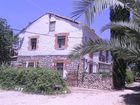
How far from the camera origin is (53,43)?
37.0 meters

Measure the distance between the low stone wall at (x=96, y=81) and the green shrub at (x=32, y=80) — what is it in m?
6.79

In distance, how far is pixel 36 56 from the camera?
38031 mm

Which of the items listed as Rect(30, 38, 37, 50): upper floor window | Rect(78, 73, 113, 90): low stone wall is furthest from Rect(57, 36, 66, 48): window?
Rect(78, 73, 113, 90): low stone wall

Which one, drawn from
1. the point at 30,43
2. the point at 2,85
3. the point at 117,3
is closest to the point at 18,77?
the point at 2,85

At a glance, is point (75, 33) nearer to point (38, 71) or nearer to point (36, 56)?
point (36, 56)

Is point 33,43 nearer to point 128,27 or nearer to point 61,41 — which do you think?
point 61,41

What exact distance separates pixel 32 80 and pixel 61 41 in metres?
15.1

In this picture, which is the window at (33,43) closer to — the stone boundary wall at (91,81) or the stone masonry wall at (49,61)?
the stone masonry wall at (49,61)

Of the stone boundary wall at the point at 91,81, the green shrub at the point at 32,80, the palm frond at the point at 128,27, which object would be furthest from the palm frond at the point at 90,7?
the stone boundary wall at the point at 91,81

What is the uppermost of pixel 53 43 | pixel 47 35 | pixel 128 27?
pixel 47 35

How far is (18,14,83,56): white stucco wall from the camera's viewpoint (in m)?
35.4

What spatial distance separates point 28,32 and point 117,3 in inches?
1077

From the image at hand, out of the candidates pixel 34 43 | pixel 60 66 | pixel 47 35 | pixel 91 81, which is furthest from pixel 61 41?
pixel 91 81

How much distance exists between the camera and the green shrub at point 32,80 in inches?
827
